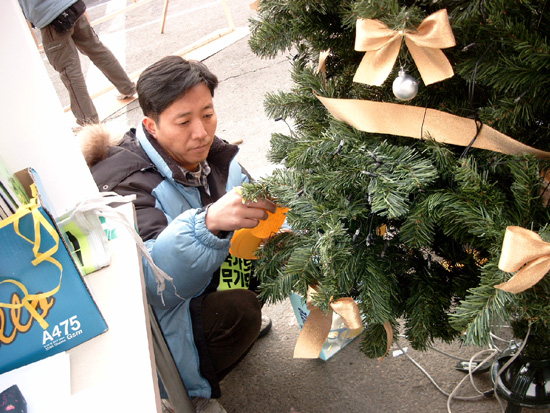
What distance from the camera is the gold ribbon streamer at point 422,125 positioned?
0.93 metres

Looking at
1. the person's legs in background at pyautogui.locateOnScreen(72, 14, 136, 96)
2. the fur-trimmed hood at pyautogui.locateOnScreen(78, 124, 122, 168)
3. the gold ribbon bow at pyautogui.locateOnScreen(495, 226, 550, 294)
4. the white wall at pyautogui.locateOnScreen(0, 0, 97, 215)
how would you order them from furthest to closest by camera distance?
the person's legs in background at pyautogui.locateOnScreen(72, 14, 136, 96) → the fur-trimmed hood at pyautogui.locateOnScreen(78, 124, 122, 168) → the white wall at pyautogui.locateOnScreen(0, 0, 97, 215) → the gold ribbon bow at pyautogui.locateOnScreen(495, 226, 550, 294)

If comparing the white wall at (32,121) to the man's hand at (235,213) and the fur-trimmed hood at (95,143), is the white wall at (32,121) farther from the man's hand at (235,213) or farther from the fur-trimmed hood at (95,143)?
the fur-trimmed hood at (95,143)

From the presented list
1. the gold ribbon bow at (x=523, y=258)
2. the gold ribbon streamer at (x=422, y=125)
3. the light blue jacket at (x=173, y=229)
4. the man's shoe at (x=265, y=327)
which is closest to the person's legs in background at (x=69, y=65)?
the light blue jacket at (x=173, y=229)

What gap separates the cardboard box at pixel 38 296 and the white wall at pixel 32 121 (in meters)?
0.45

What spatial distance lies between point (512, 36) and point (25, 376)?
1.07 m

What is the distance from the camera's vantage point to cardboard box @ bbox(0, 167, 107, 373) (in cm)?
100

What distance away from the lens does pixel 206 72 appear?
78.0 inches

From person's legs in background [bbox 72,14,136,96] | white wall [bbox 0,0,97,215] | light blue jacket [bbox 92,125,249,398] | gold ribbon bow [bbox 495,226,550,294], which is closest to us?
gold ribbon bow [bbox 495,226,550,294]

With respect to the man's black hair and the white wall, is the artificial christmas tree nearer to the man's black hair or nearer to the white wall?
the white wall

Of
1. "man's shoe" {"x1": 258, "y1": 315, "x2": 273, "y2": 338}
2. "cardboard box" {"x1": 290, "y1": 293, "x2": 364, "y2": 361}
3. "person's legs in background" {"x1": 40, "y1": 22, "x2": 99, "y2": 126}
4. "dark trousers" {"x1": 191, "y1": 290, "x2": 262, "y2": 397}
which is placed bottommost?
"man's shoe" {"x1": 258, "y1": 315, "x2": 273, "y2": 338}

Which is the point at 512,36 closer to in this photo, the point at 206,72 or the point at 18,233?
the point at 18,233

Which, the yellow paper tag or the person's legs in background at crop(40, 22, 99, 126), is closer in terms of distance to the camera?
the yellow paper tag

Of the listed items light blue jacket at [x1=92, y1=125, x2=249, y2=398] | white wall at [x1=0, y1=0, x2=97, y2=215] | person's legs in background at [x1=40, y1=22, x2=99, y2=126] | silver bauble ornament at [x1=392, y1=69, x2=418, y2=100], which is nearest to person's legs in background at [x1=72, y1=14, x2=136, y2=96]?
person's legs in background at [x1=40, y1=22, x2=99, y2=126]

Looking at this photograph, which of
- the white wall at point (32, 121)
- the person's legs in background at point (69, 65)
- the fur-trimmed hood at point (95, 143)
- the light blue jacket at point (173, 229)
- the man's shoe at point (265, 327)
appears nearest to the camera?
the white wall at point (32, 121)
